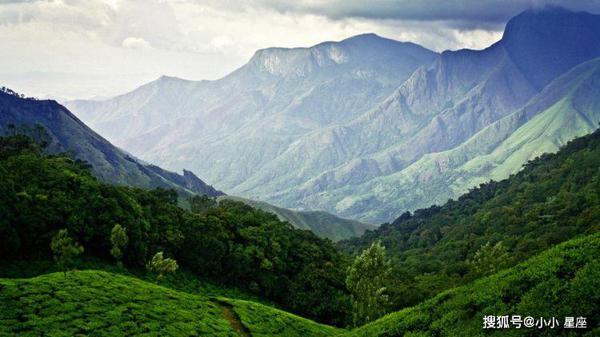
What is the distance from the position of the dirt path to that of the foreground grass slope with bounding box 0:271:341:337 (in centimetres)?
27

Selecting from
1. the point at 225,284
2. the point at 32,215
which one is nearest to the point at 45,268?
the point at 32,215

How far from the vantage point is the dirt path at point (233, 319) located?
200ft

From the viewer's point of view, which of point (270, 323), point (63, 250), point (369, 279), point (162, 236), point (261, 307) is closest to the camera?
point (270, 323)

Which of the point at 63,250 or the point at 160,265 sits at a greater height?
the point at 63,250

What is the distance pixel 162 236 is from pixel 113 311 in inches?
2115

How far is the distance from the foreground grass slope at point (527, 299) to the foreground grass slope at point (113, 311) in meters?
25.8

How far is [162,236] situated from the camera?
344 ft

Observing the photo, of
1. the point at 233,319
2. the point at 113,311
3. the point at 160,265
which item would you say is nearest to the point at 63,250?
the point at 160,265

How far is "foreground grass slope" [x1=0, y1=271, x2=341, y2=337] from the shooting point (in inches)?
1810

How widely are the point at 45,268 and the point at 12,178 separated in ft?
77.0

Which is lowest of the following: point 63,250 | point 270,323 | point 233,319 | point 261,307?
point 270,323

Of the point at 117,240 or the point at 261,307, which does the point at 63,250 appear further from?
the point at 261,307

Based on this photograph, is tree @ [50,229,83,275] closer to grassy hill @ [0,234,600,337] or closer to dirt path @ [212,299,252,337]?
grassy hill @ [0,234,600,337]

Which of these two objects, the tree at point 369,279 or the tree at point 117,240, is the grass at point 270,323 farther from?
the tree at point 117,240
